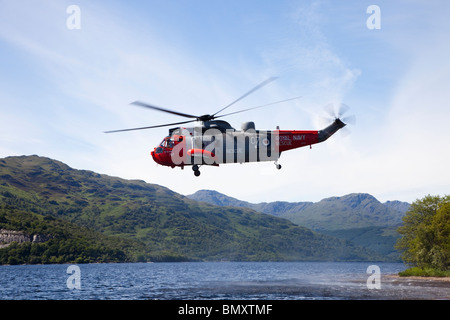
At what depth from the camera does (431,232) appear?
4390 inches

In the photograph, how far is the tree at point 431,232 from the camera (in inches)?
4215

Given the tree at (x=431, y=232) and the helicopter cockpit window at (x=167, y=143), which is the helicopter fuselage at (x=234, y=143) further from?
the tree at (x=431, y=232)

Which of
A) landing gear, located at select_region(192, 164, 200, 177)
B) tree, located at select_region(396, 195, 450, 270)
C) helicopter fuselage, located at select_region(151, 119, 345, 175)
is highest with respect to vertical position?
helicopter fuselage, located at select_region(151, 119, 345, 175)

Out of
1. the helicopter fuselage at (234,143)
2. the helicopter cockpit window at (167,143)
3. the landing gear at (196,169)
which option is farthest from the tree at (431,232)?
the landing gear at (196,169)

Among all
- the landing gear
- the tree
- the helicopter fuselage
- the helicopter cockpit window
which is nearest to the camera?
the landing gear

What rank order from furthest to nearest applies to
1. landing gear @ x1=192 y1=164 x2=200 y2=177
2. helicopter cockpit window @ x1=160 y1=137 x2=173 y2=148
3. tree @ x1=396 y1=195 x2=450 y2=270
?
tree @ x1=396 y1=195 x2=450 y2=270 < helicopter cockpit window @ x1=160 y1=137 x2=173 y2=148 < landing gear @ x1=192 y1=164 x2=200 y2=177

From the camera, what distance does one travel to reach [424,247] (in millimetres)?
111312

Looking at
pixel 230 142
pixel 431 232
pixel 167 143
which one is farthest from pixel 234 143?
pixel 431 232

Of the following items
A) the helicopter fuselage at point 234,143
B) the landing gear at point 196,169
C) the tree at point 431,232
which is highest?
the helicopter fuselage at point 234,143

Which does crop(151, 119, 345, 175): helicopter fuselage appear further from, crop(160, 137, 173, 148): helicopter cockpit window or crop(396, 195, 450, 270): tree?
crop(396, 195, 450, 270): tree

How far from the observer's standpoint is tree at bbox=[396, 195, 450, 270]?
351 feet

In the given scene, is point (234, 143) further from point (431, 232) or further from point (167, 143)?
point (431, 232)

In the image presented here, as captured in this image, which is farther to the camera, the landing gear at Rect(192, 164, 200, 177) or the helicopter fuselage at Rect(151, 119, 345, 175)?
the helicopter fuselage at Rect(151, 119, 345, 175)

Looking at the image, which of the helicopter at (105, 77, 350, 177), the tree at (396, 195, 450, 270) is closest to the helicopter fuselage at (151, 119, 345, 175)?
the helicopter at (105, 77, 350, 177)
